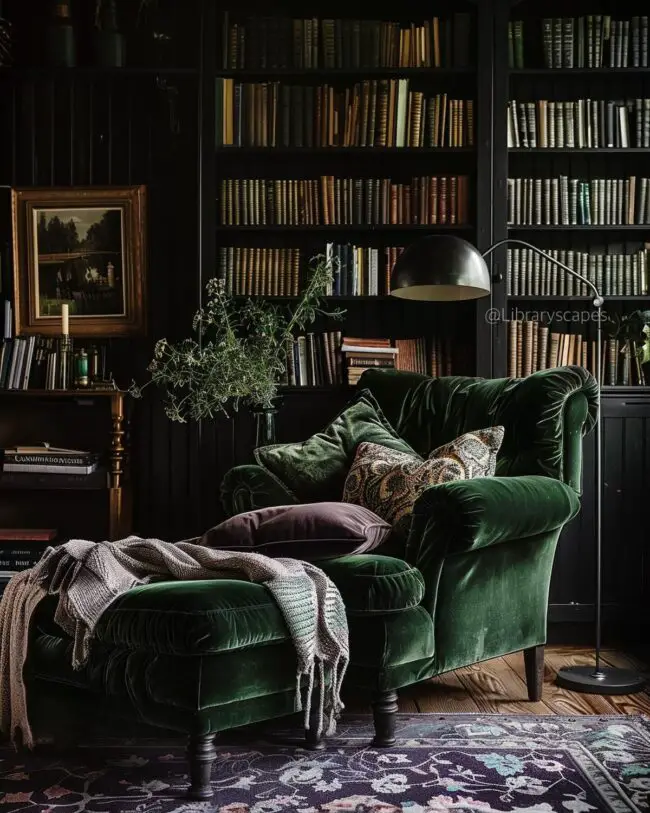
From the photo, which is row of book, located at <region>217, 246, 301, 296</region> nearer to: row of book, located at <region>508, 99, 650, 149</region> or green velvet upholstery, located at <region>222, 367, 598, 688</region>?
green velvet upholstery, located at <region>222, 367, 598, 688</region>

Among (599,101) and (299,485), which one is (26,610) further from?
(599,101)

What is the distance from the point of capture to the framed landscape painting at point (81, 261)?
429 centimetres

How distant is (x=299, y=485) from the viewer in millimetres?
3334

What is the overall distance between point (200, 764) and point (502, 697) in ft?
4.10

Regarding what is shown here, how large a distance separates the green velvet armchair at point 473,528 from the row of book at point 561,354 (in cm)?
63

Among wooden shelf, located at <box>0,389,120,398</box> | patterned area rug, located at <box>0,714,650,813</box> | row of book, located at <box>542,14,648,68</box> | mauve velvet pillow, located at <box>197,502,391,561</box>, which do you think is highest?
row of book, located at <box>542,14,648,68</box>

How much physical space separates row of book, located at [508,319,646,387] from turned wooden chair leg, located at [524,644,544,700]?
4.42 feet

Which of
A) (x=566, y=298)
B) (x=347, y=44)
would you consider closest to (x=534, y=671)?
(x=566, y=298)

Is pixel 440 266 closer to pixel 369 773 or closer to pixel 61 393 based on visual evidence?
pixel 369 773

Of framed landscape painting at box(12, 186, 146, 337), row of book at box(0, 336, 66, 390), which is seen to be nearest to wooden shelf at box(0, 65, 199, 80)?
framed landscape painting at box(12, 186, 146, 337)

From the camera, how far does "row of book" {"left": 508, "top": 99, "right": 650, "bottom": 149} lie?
4.13 meters

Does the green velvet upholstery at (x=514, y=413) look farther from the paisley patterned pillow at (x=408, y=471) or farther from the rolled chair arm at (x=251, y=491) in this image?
the rolled chair arm at (x=251, y=491)

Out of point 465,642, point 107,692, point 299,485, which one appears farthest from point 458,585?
point 107,692
